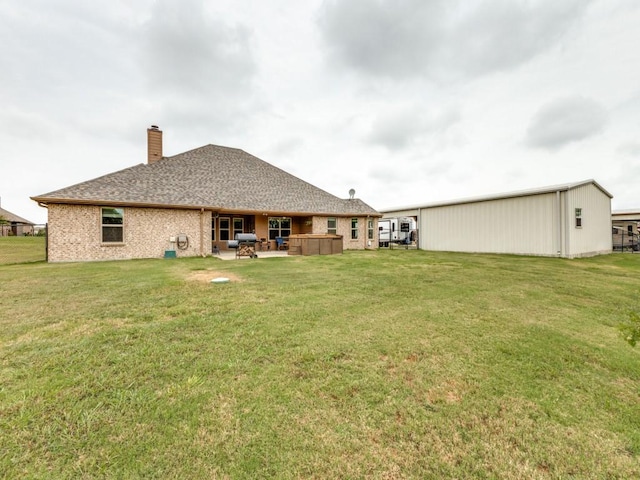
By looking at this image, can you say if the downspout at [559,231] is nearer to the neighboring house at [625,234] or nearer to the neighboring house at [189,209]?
the neighboring house at [625,234]

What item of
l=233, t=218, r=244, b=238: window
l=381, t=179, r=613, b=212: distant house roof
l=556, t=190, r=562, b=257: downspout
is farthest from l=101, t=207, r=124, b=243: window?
l=556, t=190, r=562, b=257: downspout

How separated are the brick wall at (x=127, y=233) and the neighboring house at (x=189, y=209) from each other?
1.4 inches

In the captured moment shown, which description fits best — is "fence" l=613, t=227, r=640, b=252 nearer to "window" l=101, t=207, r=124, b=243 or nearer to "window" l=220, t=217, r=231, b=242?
"window" l=220, t=217, r=231, b=242

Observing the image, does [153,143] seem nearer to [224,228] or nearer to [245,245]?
[224,228]

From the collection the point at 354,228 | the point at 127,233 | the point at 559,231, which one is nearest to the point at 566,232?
the point at 559,231

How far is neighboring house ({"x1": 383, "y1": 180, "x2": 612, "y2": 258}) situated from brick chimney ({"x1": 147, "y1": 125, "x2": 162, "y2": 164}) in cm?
2004

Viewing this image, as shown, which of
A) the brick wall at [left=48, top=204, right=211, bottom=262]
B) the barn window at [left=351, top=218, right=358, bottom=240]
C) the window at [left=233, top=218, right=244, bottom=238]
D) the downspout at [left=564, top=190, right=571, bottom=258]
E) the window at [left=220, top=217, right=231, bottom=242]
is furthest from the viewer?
the barn window at [left=351, top=218, right=358, bottom=240]

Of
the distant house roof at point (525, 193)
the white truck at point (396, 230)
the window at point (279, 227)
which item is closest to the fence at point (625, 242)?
the distant house roof at point (525, 193)

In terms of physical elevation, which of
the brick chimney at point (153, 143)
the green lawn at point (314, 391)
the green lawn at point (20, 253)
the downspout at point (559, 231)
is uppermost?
the brick chimney at point (153, 143)

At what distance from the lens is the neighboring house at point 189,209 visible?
11828 millimetres

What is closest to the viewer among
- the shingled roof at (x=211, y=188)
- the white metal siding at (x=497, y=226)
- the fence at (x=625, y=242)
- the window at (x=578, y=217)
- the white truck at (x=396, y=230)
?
the shingled roof at (x=211, y=188)

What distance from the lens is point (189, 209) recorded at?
45.4ft

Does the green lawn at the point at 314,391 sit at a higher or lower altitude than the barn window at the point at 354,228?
lower

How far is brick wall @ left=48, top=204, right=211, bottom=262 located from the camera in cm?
1145
